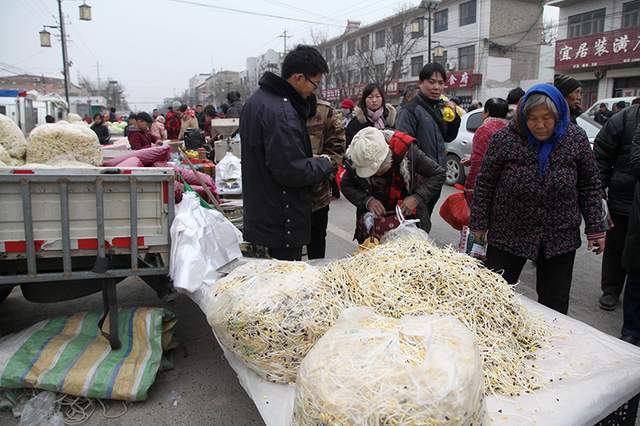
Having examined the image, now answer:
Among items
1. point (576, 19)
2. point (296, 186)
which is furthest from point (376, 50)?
point (296, 186)

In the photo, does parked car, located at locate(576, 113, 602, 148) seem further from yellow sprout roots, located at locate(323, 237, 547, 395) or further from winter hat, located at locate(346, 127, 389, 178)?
yellow sprout roots, located at locate(323, 237, 547, 395)

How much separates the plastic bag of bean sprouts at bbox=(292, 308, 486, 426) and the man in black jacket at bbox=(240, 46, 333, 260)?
61.3 inches

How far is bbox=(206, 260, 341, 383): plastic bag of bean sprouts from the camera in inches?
81.6

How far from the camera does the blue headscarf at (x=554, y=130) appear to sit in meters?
2.71

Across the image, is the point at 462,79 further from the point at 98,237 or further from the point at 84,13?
the point at 98,237

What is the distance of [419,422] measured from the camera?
131 centimetres

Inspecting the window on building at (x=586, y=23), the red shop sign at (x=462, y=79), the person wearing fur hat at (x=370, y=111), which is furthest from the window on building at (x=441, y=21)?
the person wearing fur hat at (x=370, y=111)

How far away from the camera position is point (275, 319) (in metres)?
2.07

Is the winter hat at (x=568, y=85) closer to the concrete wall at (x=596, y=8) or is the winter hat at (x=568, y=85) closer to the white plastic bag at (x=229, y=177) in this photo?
the white plastic bag at (x=229, y=177)

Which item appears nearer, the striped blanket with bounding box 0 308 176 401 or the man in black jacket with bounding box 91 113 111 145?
the striped blanket with bounding box 0 308 176 401

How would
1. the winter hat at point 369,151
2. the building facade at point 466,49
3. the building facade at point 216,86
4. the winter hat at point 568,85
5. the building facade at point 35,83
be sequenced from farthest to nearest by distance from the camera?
1. the building facade at point 216,86
2. the building facade at point 35,83
3. the building facade at point 466,49
4. the winter hat at point 568,85
5. the winter hat at point 369,151

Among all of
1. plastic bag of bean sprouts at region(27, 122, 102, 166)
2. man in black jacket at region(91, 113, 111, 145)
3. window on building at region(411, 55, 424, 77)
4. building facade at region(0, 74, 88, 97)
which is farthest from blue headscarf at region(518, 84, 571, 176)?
building facade at region(0, 74, 88, 97)

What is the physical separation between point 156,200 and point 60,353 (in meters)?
1.14

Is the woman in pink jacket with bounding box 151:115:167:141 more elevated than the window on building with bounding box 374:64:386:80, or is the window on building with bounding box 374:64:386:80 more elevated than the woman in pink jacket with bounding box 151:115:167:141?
the window on building with bounding box 374:64:386:80
